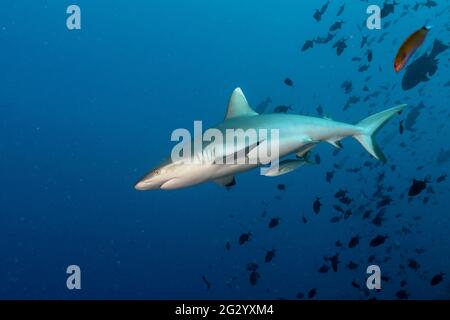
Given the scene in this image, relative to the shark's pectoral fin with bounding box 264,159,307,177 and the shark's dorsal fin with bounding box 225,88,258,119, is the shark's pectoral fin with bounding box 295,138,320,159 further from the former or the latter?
the shark's dorsal fin with bounding box 225,88,258,119

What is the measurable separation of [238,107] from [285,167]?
1.30 meters

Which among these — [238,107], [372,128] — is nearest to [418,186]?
[372,128]

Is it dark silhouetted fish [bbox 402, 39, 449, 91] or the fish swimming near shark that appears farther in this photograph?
dark silhouetted fish [bbox 402, 39, 449, 91]

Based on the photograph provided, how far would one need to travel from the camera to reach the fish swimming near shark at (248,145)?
13.2 ft

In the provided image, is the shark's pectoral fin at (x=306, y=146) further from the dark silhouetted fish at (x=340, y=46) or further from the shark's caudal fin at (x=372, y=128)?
the dark silhouetted fish at (x=340, y=46)

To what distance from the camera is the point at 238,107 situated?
17.8 feet

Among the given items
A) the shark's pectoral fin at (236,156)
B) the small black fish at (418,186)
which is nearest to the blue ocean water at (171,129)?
the small black fish at (418,186)

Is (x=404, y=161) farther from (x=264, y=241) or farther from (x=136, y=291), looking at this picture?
(x=136, y=291)

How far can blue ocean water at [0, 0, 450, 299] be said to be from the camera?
75812 millimetres

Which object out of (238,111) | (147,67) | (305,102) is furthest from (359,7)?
(238,111)

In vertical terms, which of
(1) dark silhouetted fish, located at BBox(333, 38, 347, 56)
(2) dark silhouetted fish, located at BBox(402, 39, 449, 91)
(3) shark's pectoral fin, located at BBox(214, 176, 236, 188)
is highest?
(1) dark silhouetted fish, located at BBox(333, 38, 347, 56)

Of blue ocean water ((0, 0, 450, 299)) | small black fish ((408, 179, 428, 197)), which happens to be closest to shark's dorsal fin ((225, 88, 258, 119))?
small black fish ((408, 179, 428, 197))

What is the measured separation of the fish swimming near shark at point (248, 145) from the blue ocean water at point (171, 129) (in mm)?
59290
